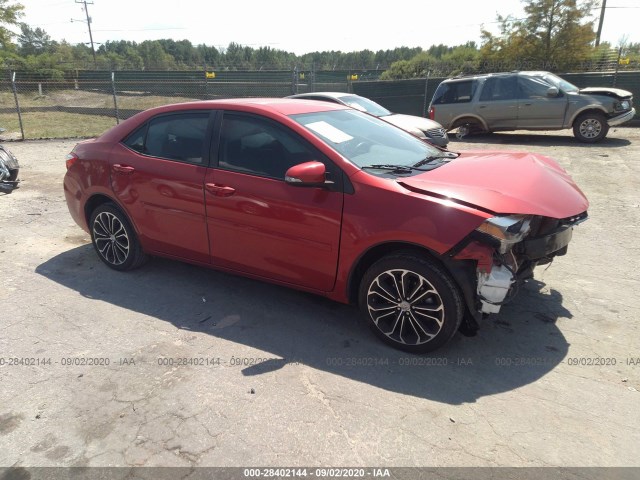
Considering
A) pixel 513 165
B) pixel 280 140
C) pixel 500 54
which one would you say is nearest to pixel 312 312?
pixel 280 140

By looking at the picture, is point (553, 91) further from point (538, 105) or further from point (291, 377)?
point (291, 377)

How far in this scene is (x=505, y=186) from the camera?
3.27 metres

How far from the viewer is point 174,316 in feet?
13.1

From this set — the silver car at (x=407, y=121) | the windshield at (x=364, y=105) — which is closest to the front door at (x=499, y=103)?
the silver car at (x=407, y=121)

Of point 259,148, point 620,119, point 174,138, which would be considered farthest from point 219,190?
point 620,119


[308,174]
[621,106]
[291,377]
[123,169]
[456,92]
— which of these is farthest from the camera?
[456,92]

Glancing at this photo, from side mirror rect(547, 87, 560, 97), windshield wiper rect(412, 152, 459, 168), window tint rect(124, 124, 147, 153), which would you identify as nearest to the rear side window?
side mirror rect(547, 87, 560, 97)

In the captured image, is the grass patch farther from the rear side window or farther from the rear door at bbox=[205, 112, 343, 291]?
the rear door at bbox=[205, 112, 343, 291]

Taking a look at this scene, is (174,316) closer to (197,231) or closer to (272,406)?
(197,231)

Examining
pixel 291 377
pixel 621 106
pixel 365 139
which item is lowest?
pixel 291 377

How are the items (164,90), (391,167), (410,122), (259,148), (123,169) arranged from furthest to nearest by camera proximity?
(164,90) < (410,122) < (123,169) < (259,148) < (391,167)

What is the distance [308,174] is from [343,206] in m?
0.34

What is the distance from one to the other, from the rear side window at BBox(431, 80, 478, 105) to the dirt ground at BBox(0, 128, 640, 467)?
966cm

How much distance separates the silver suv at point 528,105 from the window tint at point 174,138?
10773mm
